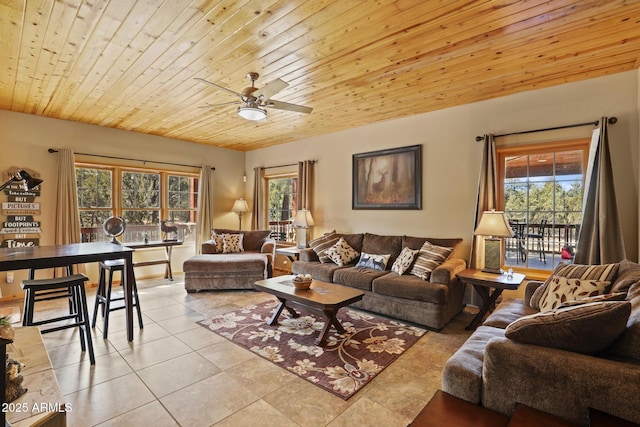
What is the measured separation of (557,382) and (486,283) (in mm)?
2050

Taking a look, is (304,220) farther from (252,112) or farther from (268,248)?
(252,112)

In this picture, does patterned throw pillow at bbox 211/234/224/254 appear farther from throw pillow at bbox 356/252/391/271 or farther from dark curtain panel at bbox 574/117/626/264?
dark curtain panel at bbox 574/117/626/264

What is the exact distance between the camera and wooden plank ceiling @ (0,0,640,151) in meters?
2.09

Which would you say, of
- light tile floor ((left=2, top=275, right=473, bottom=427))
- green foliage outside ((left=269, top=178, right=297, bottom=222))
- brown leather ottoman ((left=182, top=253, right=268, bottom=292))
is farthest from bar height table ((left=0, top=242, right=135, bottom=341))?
green foliage outside ((left=269, top=178, right=297, bottom=222))

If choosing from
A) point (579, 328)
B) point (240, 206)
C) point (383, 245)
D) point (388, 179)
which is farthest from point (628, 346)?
point (240, 206)

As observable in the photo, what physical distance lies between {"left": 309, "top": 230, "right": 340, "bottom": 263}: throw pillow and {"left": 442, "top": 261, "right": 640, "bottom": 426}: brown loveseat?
3169 millimetres

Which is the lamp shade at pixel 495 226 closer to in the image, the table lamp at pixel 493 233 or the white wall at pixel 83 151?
the table lamp at pixel 493 233

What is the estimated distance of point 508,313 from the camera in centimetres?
251

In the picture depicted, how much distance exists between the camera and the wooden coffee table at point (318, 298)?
292cm

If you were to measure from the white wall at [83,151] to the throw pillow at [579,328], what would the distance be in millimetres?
5904

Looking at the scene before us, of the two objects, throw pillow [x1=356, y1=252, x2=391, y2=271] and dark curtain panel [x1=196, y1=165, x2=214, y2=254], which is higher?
dark curtain panel [x1=196, y1=165, x2=214, y2=254]

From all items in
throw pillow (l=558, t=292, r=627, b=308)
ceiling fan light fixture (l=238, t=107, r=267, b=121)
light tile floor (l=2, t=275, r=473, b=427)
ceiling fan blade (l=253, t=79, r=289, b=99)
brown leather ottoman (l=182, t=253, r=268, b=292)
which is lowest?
light tile floor (l=2, t=275, r=473, b=427)

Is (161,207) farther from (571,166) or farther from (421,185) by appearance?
(571,166)

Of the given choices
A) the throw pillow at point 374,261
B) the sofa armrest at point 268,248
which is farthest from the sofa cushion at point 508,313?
the sofa armrest at point 268,248
